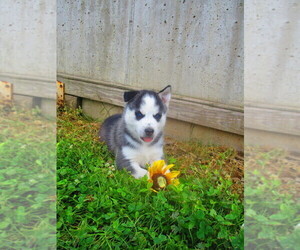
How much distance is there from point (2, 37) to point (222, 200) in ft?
3.65

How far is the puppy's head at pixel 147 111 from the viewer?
1.94 metres

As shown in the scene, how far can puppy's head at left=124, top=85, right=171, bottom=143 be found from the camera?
1.94 meters

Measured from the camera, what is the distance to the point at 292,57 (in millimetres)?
1006

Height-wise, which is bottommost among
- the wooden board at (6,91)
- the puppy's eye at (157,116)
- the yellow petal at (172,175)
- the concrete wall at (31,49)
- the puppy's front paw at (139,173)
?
the puppy's front paw at (139,173)

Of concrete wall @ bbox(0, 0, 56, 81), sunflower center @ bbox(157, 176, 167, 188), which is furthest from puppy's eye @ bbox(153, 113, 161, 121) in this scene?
concrete wall @ bbox(0, 0, 56, 81)

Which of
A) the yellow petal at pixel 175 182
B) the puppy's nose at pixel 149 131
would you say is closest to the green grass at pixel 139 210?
the yellow petal at pixel 175 182

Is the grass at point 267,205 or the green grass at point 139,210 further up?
the grass at point 267,205

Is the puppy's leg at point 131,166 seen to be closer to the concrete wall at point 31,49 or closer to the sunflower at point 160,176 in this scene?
the sunflower at point 160,176

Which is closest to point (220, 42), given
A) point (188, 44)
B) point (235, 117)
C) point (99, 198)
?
point (188, 44)

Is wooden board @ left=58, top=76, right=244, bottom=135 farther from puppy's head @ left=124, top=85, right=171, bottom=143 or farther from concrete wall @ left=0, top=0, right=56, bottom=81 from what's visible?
concrete wall @ left=0, top=0, right=56, bottom=81

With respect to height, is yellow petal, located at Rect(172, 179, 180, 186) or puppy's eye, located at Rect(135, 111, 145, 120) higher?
puppy's eye, located at Rect(135, 111, 145, 120)

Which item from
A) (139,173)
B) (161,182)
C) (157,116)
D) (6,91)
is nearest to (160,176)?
(161,182)

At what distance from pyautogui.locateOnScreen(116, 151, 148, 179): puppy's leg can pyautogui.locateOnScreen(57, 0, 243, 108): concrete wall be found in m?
0.47

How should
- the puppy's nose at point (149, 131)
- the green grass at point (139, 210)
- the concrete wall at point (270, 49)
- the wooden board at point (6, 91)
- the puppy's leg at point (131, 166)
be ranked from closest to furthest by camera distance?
the concrete wall at point (270, 49), the wooden board at point (6, 91), the green grass at point (139, 210), the puppy's nose at point (149, 131), the puppy's leg at point (131, 166)
